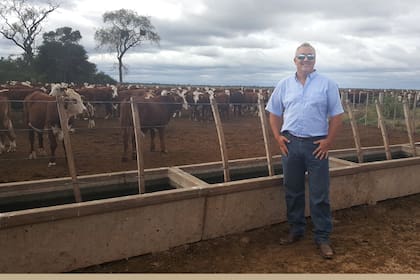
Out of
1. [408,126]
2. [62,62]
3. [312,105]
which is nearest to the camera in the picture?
[312,105]

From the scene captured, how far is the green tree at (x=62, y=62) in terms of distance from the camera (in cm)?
3703

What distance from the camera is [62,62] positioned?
37.3 m

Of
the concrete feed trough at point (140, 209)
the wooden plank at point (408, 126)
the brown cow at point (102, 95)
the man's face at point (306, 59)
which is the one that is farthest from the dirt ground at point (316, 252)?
the brown cow at point (102, 95)

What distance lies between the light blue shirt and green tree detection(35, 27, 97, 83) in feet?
116

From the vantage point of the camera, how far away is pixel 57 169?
7.85 metres

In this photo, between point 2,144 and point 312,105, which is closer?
point 312,105

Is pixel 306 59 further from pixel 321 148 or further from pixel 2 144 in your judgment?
pixel 2 144

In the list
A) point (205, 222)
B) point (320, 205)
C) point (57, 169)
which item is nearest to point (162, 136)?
point (57, 169)

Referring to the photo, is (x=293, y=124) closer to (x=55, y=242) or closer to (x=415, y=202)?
(x=55, y=242)

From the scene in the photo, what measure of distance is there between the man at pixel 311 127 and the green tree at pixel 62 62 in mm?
35247

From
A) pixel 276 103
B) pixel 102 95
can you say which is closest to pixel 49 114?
pixel 276 103

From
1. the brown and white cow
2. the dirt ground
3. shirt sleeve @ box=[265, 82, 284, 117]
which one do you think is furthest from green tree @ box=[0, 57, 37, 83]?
shirt sleeve @ box=[265, 82, 284, 117]

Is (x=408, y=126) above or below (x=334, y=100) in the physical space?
below

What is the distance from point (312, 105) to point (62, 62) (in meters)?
37.7
